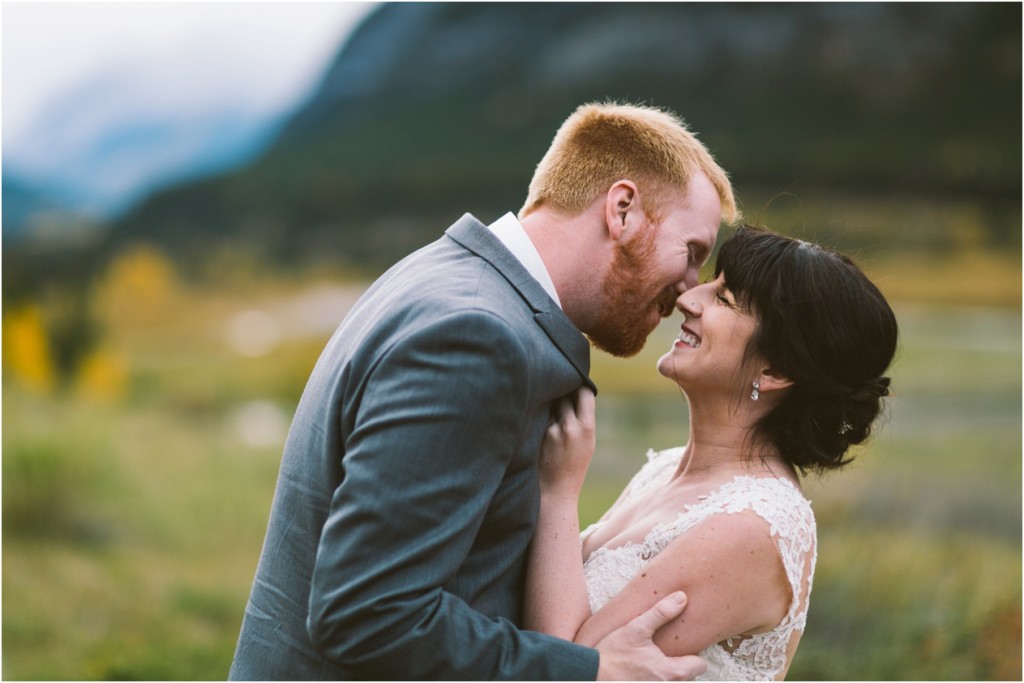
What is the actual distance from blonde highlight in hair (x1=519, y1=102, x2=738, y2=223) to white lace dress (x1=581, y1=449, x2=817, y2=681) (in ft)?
2.54

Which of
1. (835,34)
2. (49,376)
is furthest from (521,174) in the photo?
(49,376)

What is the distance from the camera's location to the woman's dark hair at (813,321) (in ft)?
8.39

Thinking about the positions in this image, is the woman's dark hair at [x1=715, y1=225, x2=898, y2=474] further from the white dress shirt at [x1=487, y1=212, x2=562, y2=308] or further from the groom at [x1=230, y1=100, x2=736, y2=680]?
the white dress shirt at [x1=487, y1=212, x2=562, y2=308]

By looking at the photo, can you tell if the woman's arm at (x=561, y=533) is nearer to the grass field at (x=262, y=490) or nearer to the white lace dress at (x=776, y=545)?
the white lace dress at (x=776, y=545)

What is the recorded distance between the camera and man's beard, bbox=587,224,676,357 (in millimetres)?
2514

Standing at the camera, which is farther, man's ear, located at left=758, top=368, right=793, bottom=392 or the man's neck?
man's ear, located at left=758, top=368, right=793, bottom=392

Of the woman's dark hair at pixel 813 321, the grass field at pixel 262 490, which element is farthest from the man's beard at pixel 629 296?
the grass field at pixel 262 490

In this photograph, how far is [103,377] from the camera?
8.38 metres

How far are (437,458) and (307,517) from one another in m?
0.43

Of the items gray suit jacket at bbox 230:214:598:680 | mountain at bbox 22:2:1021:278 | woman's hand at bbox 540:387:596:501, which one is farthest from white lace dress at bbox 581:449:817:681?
mountain at bbox 22:2:1021:278

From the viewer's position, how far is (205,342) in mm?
8672

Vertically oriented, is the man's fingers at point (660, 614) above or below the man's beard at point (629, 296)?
below

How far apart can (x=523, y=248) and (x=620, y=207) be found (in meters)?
0.28

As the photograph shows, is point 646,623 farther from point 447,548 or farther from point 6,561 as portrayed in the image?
point 6,561
